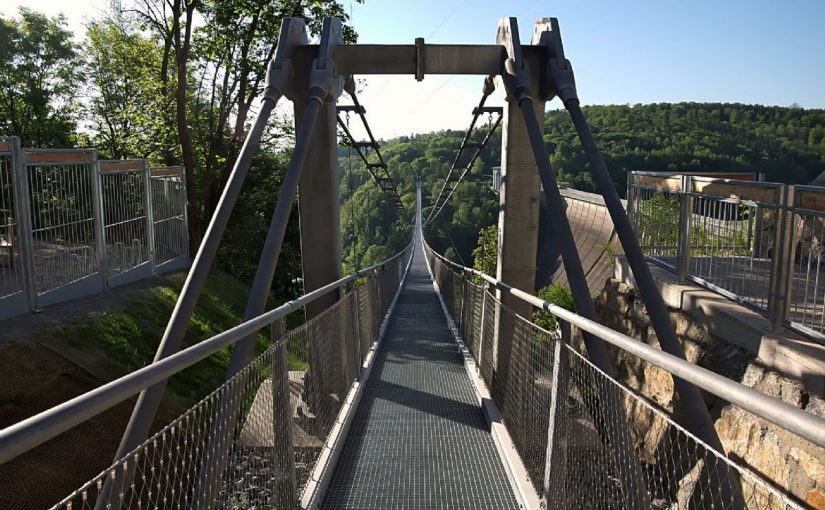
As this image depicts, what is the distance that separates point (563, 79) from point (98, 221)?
505cm

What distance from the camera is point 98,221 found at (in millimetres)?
6668

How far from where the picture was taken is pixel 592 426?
2348 millimetres

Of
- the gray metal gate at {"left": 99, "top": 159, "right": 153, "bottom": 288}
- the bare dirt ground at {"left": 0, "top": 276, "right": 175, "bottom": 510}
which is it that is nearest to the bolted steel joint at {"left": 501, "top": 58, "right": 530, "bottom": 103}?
the bare dirt ground at {"left": 0, "top": 276, "right": 175, "bottom": 510}

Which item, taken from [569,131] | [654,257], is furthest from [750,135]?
[654,257]

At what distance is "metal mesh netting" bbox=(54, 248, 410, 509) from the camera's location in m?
1.51

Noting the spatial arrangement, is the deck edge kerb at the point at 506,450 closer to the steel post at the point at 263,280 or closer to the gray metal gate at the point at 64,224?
the steel post at the point at 263,280

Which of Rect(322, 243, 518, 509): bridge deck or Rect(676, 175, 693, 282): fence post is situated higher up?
Rect(676, 175, 693, 282): fence post

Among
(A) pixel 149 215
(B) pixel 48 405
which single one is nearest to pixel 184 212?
(A) pixel 149 215

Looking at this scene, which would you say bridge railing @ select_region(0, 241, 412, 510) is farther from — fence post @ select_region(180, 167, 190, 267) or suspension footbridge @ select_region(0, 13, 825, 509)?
fence post @ select_region(180, 167, 190, 267)

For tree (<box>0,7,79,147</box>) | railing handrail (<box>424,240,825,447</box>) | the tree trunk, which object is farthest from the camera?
tree (<box>0,7,79,147</box>)

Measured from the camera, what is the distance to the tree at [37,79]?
66.5ft

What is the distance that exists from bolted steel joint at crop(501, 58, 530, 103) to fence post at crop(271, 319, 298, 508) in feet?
9.24

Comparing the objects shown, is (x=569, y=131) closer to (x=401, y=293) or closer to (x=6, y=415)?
(x=401, y=293)

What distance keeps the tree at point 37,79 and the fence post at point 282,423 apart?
68.5ft
